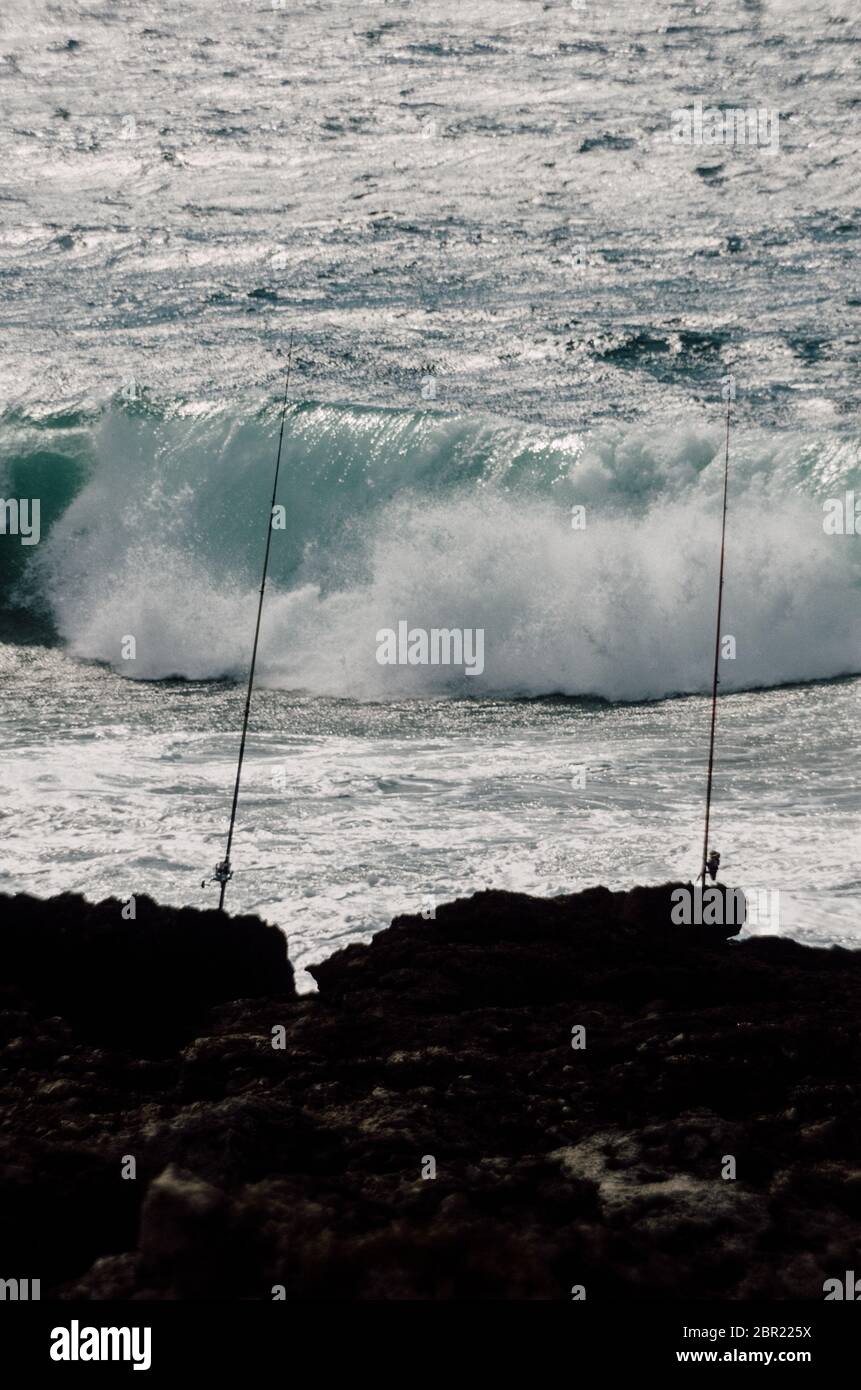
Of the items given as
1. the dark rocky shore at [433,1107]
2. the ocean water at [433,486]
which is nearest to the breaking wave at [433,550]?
the ocean water at [433,486]

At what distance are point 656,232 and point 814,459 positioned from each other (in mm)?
9418

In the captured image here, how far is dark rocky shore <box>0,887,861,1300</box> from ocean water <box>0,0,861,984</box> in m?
2.53

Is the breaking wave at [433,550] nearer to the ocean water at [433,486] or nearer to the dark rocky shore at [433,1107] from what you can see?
the ocean water at [433,486]

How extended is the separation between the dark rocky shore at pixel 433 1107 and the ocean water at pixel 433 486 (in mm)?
2535

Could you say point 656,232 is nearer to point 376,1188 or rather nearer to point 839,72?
point 839,72

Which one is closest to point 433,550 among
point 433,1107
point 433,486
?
point 433,486

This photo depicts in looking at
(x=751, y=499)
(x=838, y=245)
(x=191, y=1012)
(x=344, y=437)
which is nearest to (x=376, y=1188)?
(x=191, y=1012)

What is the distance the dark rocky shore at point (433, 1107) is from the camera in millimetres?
2668

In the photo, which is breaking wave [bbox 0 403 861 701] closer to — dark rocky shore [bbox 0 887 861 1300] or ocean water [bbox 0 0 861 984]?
ocean water [bbox 0 0 861 984]

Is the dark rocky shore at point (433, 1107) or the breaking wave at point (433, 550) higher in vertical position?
the breaking wave at point (433, 550)

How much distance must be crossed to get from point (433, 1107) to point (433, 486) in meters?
14.7

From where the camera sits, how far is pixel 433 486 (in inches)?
691

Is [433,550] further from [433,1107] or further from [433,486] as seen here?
[433,1107]

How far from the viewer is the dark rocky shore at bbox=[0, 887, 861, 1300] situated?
2668mm
